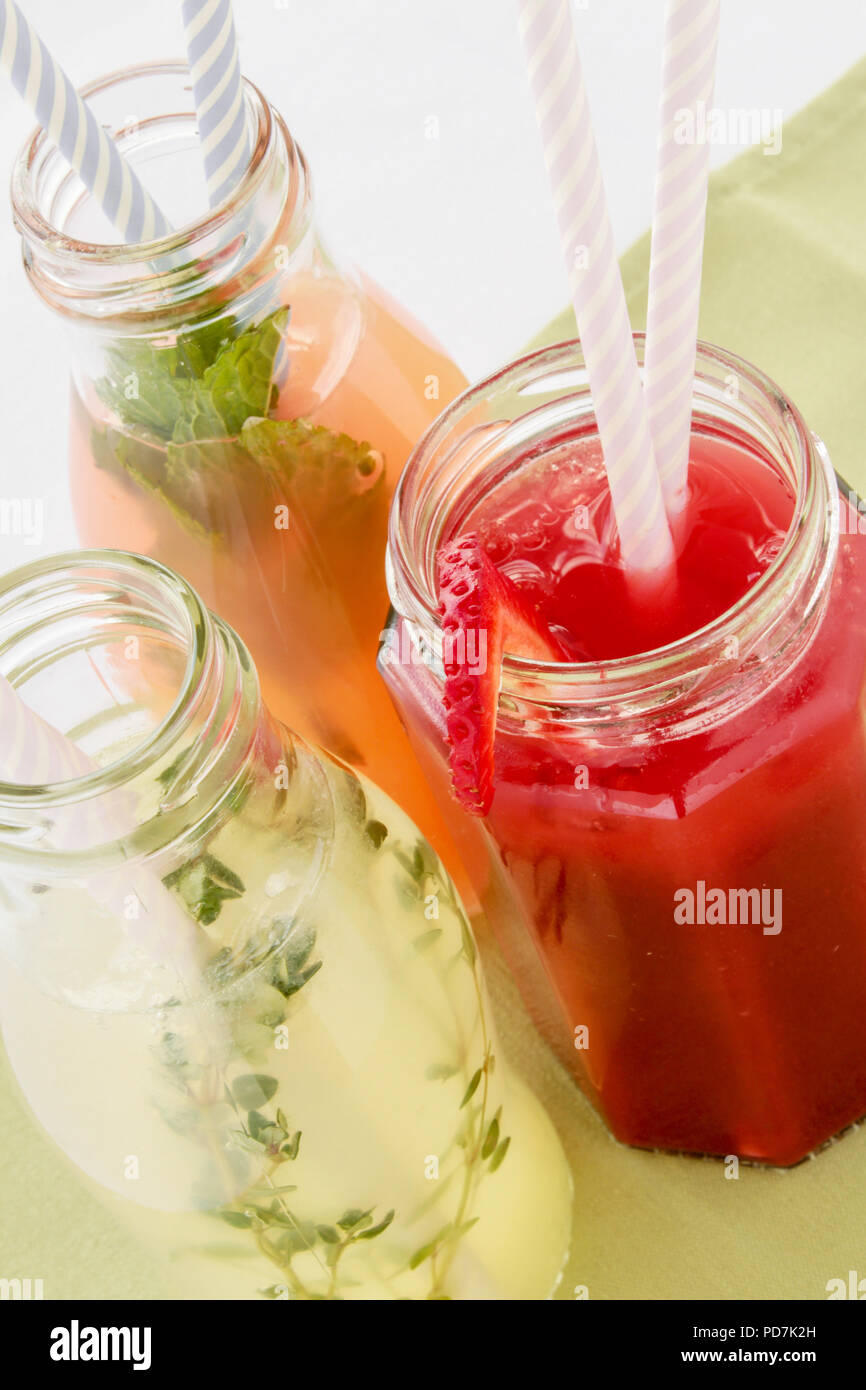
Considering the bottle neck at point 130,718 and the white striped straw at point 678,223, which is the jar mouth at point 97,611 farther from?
the white striped straw at point 678,223

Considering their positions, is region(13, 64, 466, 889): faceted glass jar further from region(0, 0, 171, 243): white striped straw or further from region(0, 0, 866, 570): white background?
region(0, 0, 866, 570): white background

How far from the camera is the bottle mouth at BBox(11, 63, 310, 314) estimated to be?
0.75m

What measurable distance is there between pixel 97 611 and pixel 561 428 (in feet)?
0.88

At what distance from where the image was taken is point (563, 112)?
1.91 feet

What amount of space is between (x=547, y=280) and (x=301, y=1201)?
0.83m

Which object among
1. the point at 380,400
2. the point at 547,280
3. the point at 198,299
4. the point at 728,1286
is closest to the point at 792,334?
the point at 547,280

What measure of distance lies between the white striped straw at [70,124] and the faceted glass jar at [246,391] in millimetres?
32

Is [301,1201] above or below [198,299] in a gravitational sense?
below

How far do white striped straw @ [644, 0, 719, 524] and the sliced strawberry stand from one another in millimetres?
109

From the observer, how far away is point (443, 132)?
145cm

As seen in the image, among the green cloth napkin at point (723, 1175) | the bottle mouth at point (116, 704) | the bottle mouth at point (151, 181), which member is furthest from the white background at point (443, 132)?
the bottle mouth at point (116, 704)

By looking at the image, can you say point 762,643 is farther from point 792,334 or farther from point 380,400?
point 792,334

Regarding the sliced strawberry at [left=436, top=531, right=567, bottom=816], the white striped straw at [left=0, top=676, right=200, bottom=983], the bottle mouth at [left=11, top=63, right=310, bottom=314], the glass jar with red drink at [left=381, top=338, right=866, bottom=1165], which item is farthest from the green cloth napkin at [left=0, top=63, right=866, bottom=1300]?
the bottle mouth at [left=11, top=63, right=310, bottom=314]

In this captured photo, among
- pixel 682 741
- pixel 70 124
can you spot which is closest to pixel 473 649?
pixel 682 741
